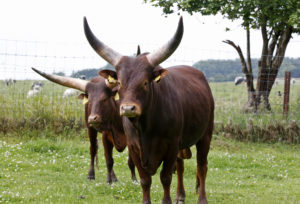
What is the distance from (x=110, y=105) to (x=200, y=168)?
6.16 feet

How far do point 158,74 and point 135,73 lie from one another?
0.95 ft

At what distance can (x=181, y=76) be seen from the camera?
605 centimetres

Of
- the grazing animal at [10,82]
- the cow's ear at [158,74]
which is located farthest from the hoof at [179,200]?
the grazing animal at [10,82]

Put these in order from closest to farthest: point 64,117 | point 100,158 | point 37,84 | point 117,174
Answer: point 117,174 < point 100,158 < point 64,117 < point 37,84

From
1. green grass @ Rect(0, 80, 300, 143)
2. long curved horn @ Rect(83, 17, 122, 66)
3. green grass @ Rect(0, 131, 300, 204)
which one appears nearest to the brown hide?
green grass @ Rect(0, 131, 300, 204)

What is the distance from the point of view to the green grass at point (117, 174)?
653cm

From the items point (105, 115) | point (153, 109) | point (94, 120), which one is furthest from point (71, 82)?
point (153, 109)

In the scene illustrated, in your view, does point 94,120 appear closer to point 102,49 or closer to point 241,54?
point 102,49

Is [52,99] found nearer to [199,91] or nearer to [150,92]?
[199,91]

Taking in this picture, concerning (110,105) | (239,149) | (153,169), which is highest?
(110,105)

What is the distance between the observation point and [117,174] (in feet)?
28.5

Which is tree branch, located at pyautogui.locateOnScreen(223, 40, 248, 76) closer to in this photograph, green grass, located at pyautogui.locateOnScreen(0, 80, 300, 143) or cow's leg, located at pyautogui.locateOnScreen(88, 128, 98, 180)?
green grass, located at pyautogui.locateOnScreen(0, 80, 300, 143)

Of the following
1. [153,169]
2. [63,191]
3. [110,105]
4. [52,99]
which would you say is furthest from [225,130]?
[153,169]

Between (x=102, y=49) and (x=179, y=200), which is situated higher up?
(x=102, y=49)
